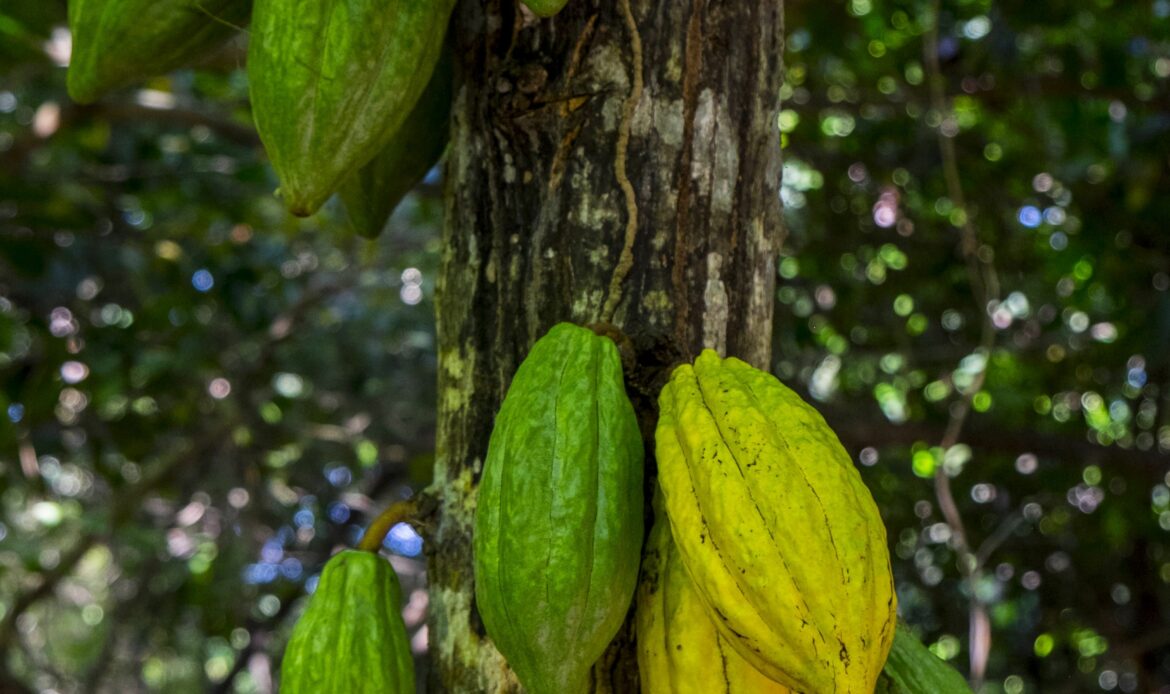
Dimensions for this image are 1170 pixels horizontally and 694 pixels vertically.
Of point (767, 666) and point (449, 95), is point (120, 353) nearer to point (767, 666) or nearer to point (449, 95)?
point (449, 95)

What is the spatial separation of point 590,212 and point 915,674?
1.69 feet

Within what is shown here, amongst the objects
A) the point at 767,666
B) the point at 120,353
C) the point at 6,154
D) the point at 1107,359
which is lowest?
the point at 120,353

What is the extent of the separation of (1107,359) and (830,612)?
335 cm

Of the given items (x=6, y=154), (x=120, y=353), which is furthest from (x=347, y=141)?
(x=120, y=353)

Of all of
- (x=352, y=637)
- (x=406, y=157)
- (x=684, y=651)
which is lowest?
(x=352, y=637)

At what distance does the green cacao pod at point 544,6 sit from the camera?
3.25 feet

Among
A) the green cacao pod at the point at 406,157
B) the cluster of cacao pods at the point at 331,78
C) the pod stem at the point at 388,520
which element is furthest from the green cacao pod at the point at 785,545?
the green cacao pod at the point at 406,157

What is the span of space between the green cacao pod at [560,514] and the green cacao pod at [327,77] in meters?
0.26

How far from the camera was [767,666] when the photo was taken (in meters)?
0.89

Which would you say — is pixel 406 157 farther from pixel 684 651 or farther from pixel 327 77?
pixel 684 651

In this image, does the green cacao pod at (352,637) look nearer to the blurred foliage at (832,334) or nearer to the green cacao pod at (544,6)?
the green cacao pod at (544,6)

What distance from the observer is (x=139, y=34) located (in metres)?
1.17

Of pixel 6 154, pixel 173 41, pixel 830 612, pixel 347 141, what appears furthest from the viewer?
pixel 6 154

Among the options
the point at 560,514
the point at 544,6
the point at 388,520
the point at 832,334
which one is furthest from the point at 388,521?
the point at 832,334
